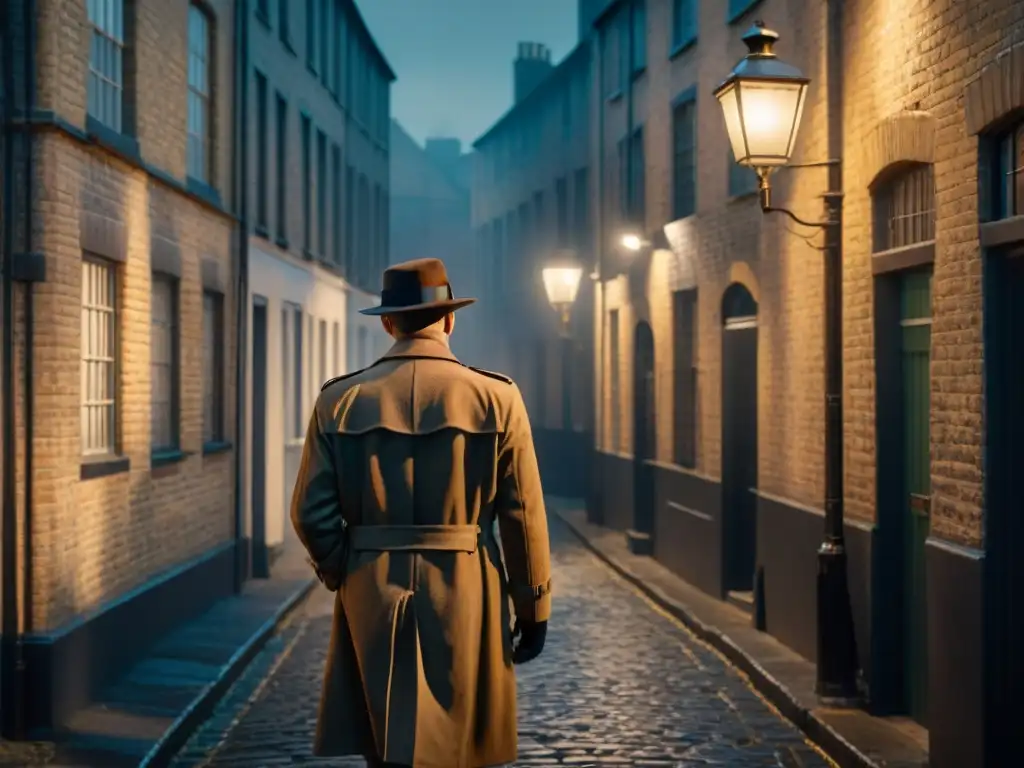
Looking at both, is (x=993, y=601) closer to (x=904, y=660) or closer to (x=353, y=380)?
(x=904, y=660)

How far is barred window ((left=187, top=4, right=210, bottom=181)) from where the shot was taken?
47.6 feet

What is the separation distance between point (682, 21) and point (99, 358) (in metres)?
9.43

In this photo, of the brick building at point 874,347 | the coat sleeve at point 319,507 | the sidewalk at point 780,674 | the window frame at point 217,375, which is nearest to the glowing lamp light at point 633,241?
the brick building at point 874,347

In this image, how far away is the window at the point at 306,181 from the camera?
2264 cm

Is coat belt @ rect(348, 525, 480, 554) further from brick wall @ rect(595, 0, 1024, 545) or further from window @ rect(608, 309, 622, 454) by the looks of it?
window @ rect(608, 309, 622, 454)

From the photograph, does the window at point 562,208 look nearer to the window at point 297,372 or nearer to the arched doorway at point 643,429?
the window at point 297,372

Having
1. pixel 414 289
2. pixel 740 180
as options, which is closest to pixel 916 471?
pixel 414 289

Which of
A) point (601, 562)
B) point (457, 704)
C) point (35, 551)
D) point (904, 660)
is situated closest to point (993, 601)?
point (904, 660)

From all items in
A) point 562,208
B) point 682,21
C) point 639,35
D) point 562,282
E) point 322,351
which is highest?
point 639,35

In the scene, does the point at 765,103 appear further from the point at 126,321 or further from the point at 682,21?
the point at 682,21

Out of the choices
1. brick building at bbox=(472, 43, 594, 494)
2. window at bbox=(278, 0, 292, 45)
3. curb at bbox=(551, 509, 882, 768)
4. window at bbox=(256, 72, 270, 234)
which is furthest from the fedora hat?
brick building at bbox=(472, 43, 594, 494)

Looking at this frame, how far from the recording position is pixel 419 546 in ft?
17.4

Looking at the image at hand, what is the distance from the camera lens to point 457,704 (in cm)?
534

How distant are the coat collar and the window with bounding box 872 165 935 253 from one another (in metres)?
4.46
